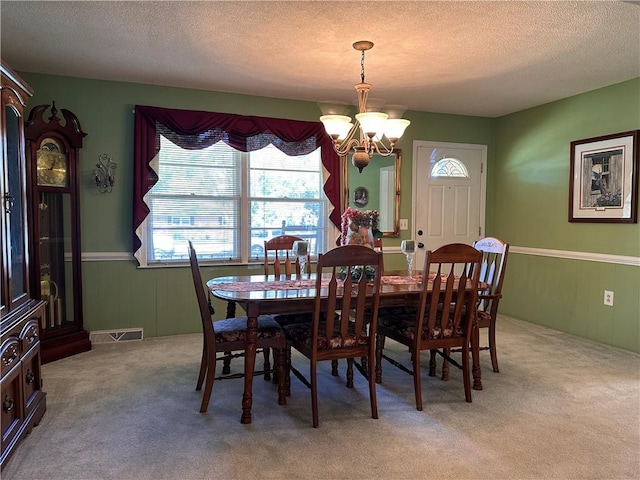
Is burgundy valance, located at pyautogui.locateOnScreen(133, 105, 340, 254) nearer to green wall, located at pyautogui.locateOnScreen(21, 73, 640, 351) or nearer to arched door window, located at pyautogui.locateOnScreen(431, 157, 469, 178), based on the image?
green wall, located at pyautogui.locateOnScreen(21, 73, 640, 351)

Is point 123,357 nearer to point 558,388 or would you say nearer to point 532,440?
point 532,440

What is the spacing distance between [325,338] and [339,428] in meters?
0.49

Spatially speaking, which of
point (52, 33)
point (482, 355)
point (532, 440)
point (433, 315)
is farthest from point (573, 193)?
point (52, 33)

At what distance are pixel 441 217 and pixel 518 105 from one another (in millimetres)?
1442

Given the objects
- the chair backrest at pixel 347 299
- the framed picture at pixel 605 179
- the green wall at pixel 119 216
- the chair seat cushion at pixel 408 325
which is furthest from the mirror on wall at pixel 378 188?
the chair backrest at pixel 347 299

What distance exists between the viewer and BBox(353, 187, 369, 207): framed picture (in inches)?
198

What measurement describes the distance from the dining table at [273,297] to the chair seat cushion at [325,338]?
0.16 metres

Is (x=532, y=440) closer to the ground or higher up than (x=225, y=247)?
closer to the ground

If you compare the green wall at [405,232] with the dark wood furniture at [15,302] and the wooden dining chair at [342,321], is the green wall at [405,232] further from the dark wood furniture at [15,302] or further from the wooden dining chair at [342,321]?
the wooden dining chair at [342,321]

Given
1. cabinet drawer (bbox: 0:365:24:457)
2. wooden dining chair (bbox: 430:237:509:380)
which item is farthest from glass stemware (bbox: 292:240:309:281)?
cabinet drawer (bbox: 0:365:24:457)

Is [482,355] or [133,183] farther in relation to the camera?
[133,183]

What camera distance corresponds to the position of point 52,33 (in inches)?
119

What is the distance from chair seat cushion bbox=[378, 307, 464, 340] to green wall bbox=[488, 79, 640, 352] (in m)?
2.16

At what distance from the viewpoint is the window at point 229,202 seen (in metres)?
4.36
